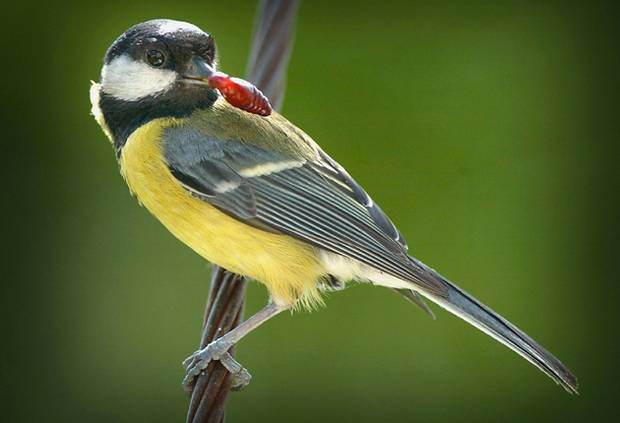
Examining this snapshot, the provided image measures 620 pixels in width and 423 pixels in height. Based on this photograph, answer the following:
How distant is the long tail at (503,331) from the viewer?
222cm

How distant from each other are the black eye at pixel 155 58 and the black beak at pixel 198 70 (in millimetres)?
70

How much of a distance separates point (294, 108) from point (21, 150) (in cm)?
118

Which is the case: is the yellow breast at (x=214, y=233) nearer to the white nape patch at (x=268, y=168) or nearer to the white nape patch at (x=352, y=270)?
the white nape patch at (x=352, y=270)

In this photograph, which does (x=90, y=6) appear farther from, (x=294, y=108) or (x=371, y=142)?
(x=371, y=142)

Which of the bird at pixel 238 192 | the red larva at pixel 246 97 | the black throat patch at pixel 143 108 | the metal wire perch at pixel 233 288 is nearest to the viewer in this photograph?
the metal wire perch at pixel 233 288

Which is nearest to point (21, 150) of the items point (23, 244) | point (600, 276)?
point (23, 244)

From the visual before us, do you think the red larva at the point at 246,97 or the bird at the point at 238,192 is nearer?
the red larva at the point at 246,97

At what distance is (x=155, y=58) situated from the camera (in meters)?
2.45

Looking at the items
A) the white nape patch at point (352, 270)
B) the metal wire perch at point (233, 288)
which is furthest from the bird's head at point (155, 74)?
the white nape patch at point (352, 270)

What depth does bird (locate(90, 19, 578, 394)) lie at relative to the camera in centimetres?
237

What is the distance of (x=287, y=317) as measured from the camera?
3428 mm

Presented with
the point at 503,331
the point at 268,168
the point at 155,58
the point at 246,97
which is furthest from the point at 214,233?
the point at 503,331

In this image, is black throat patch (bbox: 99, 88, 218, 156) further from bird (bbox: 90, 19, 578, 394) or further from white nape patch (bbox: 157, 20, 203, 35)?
white nape patch (bbox: 157, 20, 203, 35)

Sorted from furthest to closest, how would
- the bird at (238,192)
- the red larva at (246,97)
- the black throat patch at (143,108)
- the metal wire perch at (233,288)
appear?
the black throat patch at (143,108), the bird at (238,192), the red larva at (246,97), the metal wire perch at (233,288)
